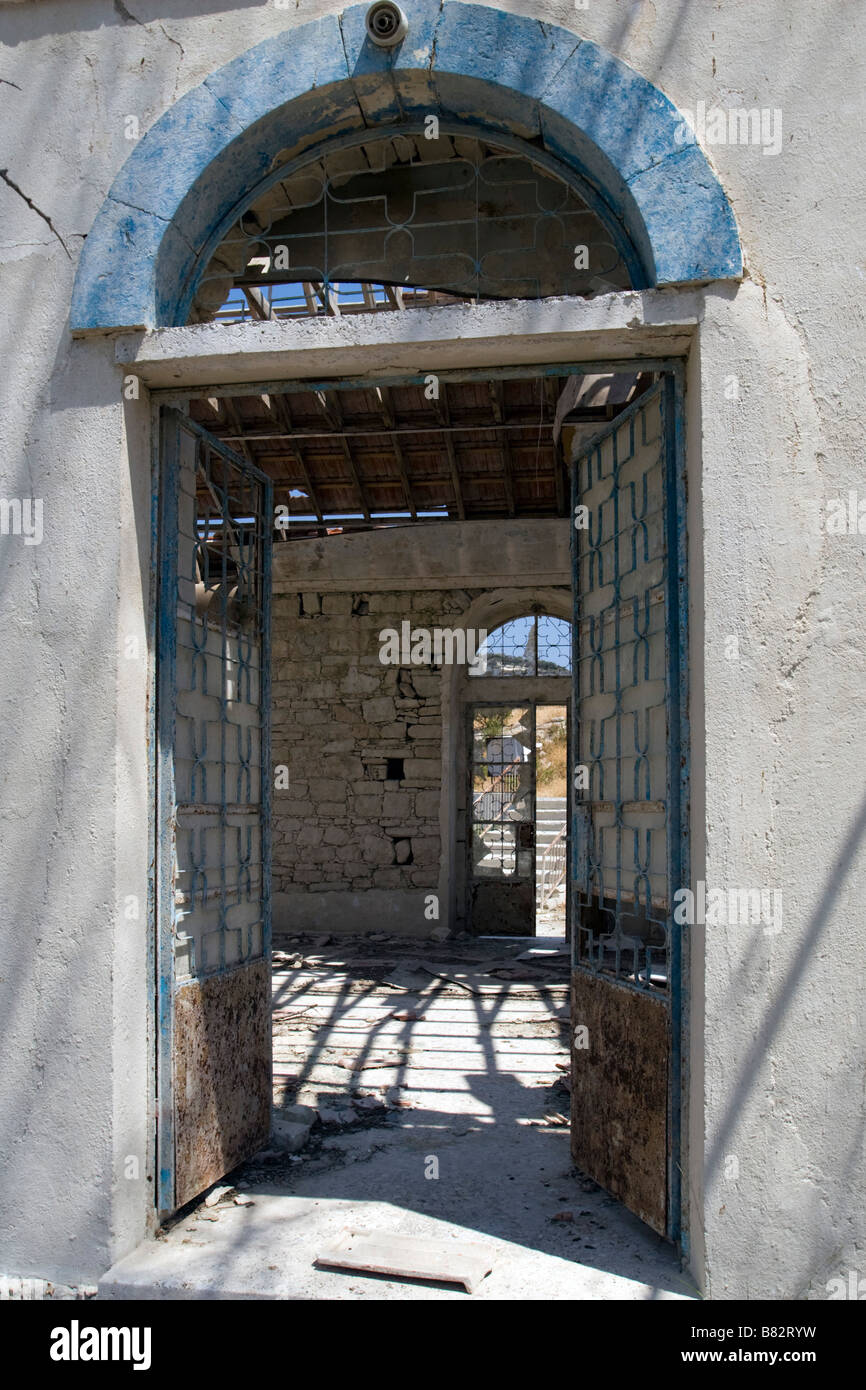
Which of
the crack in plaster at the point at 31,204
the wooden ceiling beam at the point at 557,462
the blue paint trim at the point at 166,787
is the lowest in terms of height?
the blue paint trim at the point at 166,787

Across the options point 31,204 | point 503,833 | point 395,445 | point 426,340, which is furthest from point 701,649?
point 503,833

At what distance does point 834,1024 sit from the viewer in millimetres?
3002

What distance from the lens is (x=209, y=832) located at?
13.4ft

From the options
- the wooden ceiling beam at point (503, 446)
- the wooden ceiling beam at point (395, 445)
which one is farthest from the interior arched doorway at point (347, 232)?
the wooden ceiling beam at point (503, 446)

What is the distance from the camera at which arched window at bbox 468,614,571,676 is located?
1191 cm

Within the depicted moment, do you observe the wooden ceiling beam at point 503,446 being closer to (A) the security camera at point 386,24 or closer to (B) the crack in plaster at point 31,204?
(A) the security camera at point 386,24

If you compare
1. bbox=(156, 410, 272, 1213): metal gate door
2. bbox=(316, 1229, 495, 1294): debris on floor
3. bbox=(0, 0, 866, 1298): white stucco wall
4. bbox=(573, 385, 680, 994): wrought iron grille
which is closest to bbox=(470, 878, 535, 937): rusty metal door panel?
bbox=(156, 410, 272, 1213): metal gate door

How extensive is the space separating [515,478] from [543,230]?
17.9ft

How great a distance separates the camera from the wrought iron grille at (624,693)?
3.62 m

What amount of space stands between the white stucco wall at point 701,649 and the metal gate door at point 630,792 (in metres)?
0.18

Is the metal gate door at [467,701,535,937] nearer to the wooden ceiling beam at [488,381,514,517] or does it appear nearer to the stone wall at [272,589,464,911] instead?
the stone wall at [272,589,464,911]

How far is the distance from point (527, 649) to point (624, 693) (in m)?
8.11

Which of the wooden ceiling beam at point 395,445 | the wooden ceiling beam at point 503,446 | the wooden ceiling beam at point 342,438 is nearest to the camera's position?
the wooden ceiling beam at point 503,446

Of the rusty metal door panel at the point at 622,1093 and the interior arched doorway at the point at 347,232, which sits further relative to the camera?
the rusty metal door panel at the point at 622,1093
